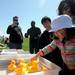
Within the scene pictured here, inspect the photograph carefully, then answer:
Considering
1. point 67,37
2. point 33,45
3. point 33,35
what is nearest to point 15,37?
point 33,35

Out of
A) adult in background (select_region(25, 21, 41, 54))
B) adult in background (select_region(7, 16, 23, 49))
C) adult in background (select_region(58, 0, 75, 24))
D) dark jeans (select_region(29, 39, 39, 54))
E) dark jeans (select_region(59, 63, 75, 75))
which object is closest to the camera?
dark jeans (select_region(59, 63, 75, 75))

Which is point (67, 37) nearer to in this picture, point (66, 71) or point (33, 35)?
point (66, 71)

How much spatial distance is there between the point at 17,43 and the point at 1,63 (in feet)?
13.2

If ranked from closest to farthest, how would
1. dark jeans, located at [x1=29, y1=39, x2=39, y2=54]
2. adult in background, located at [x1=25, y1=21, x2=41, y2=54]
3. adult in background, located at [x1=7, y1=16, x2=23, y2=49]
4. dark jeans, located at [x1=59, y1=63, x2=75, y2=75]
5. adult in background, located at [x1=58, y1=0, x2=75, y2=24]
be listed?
1. dark jeans, located at [x1=59, y1=63, x2=75, y2=75]
2. adult in background, located at [x1=58, y1=0, x2=75, y2=24]
3. adult in background, located at [x1=7, y1=16, x2=23, y2=49]
4. adult in background, located at [x1=25, y1=21, x2=41, y2=54]
5. dark jeans, located at [x1=29, y1=39, x2=39, y2=54]

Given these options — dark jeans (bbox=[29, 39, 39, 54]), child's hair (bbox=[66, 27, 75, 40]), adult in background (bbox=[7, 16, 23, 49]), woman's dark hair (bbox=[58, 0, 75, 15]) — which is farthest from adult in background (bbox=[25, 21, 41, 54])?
child's hair (bbox=[66, 27, 75, 40])

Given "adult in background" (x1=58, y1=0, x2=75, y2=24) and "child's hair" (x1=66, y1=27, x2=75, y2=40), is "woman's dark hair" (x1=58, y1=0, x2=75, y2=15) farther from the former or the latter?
"child's hair" (x1=66, y1=27, x2=75, y2=40)

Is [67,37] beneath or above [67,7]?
beneath

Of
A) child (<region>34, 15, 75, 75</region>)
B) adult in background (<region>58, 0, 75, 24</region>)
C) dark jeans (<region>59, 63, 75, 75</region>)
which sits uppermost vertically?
adult in background (<region>58, 0, 75, 24</region>)

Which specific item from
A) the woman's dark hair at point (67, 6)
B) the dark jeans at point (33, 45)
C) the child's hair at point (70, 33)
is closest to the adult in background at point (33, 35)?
the dark jeans at point (33, 45)

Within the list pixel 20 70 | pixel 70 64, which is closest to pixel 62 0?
pixel 70 64

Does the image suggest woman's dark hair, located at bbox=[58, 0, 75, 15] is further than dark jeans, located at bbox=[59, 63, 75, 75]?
Yes

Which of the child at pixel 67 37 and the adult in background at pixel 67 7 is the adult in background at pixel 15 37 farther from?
the child at pixel 67 37

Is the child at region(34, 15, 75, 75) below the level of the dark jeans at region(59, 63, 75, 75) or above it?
above

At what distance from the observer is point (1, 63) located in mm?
1797
